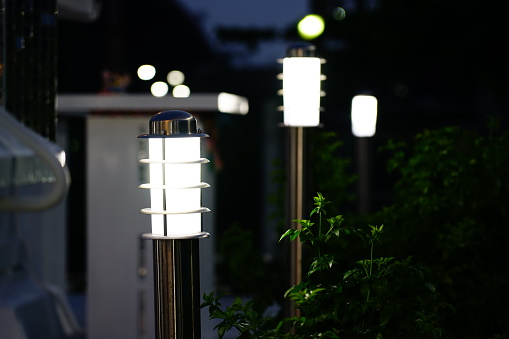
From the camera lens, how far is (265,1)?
2125 inches

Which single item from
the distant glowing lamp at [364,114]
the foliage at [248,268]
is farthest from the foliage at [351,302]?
the distant glowing lamp at [364,114]

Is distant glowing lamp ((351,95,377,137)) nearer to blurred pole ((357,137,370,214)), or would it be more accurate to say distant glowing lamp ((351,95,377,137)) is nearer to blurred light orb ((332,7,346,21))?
blurred pole ((357,137,370,214))

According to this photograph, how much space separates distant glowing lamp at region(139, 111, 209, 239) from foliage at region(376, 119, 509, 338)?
7.43 feet

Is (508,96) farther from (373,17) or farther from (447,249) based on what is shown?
(447,249)

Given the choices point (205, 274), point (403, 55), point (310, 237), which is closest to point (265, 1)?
point (403, 55)

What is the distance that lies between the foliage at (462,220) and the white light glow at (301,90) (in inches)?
37.2

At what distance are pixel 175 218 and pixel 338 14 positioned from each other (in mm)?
16864

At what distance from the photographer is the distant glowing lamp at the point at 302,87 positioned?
213 inches

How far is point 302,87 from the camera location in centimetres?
541

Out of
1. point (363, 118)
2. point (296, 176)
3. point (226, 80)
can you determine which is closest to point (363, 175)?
point (363, 118)

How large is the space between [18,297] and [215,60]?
20.1 m

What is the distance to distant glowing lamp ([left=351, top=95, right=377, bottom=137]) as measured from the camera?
9.12 metres

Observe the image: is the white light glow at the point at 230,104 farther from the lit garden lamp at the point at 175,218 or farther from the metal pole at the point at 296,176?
the lit garden lamp at the point at 175,218

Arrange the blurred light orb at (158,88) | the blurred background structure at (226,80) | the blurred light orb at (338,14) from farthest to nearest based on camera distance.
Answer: the blurred light orb at (338,14) < the blurred light orb at (158,88) < the blurred background structure at (226,80)
